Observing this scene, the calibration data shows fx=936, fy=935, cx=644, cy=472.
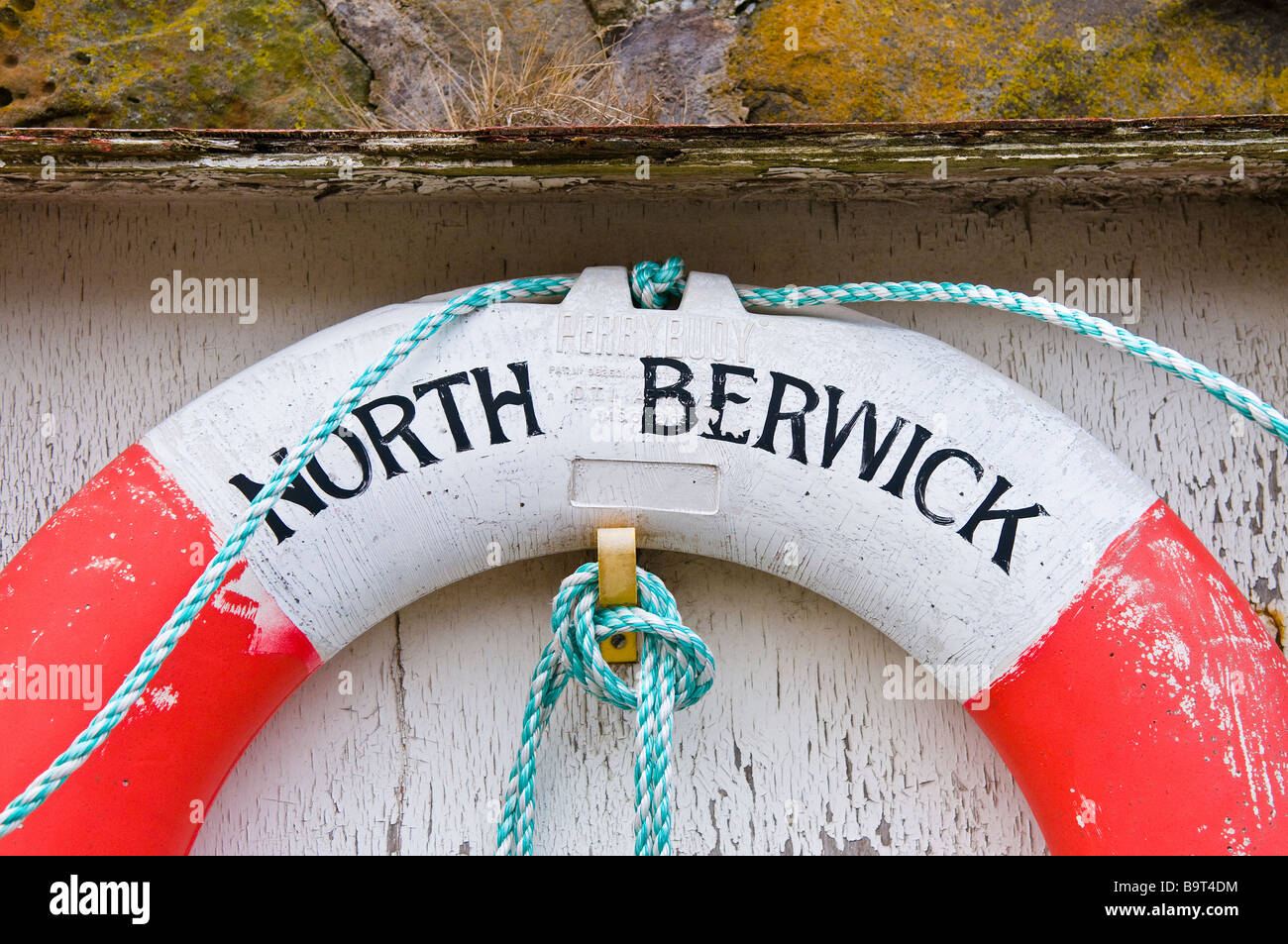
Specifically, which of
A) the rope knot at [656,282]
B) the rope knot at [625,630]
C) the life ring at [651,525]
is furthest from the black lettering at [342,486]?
the rope knot at [656,282]

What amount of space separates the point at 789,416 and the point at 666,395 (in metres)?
0.12

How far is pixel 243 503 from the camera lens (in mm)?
885

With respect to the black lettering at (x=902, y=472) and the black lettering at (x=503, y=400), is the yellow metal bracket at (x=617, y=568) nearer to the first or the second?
the black lettering at (x=503, y=400)

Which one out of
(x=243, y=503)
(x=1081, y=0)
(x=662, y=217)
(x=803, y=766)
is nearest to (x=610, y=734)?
(x=803, y=766)

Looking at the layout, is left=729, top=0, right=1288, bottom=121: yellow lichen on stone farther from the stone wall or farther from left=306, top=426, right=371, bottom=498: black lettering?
left=306, top=426, right=371, bottom=498: black lettering

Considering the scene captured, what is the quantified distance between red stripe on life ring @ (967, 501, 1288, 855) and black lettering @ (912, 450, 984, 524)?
14 centimetres

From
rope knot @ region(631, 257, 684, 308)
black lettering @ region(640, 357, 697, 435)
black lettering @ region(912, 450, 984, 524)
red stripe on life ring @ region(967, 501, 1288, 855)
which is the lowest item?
red stripe on life ring @ region(967, 501, 1288, 855)

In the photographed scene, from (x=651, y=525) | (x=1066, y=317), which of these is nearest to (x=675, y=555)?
(x=651, y=525)

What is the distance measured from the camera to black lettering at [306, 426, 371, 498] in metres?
0.88

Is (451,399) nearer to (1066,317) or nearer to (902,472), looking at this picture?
(902,472)

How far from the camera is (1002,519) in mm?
877

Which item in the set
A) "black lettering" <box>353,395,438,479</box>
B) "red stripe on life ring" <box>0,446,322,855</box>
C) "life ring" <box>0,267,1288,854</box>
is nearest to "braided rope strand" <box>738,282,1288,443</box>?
"life ring" <box>0,267,1288,854</box>

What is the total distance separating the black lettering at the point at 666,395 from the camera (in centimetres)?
89

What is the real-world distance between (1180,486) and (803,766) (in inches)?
20.7
